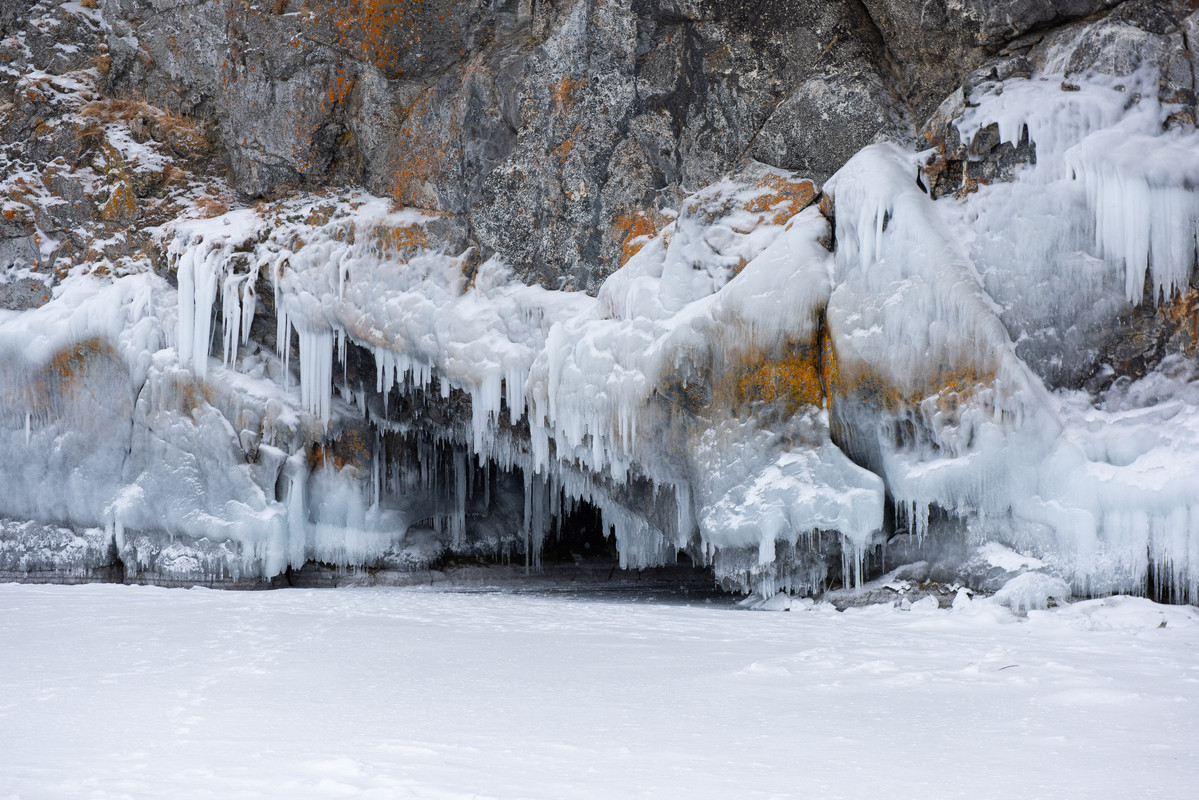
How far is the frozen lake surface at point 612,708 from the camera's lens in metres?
2.87

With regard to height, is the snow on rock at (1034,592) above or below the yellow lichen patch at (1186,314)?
below

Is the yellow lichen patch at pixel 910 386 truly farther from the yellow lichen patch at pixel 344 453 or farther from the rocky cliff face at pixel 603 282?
the yellow lichen patch at pixel 344 453

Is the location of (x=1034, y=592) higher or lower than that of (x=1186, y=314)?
lower

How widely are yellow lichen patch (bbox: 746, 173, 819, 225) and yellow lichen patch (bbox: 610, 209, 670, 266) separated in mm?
981

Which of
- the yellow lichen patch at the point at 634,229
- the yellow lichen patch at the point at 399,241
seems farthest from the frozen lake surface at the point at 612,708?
the yellow lichen patch at the point at 399,241

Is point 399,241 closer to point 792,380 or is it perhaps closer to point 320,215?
point 320,215

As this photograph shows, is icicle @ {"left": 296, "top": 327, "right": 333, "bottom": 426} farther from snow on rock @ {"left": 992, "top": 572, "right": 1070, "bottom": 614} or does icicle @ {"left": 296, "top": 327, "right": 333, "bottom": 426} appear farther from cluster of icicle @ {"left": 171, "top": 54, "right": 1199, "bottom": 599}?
snow on rock @ {"left": 992, "top": 572, "right": 1070, "bottom": 614}

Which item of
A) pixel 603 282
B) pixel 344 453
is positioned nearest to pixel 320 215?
pixel 344 453

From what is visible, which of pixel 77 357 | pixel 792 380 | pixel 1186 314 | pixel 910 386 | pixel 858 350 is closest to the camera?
pixel 1186 314

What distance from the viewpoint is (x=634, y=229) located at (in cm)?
977

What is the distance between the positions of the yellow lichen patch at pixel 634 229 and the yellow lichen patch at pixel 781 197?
98 cm

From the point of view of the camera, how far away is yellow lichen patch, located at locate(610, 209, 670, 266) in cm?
968

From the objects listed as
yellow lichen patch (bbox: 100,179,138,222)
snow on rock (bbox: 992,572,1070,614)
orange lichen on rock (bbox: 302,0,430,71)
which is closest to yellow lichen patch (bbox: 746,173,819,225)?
snow on rock (bbox: 992,572,1070,614)

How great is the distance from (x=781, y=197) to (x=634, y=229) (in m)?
1.51
